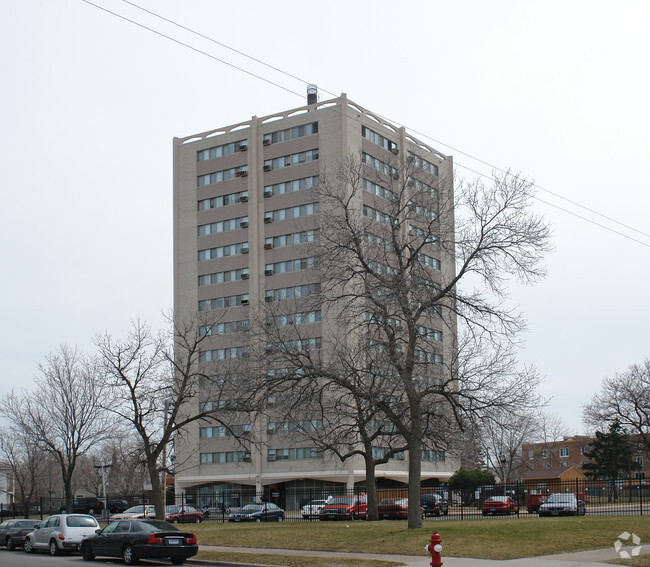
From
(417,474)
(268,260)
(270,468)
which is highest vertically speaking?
(268,260)

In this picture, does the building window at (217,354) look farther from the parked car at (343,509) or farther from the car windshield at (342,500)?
the parked car at (343,509)

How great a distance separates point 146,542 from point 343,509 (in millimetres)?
21171

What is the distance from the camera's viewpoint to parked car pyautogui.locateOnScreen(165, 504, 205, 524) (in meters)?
49.4

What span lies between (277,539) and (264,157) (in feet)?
177

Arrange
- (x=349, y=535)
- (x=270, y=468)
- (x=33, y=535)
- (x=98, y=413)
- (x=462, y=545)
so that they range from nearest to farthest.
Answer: (x=462, y=545), (x=349, y=535), (x=33, y=535), (x=98, y=413), (x=270, y=468)

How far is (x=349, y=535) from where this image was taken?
25562mm

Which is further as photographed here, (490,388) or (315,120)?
(315,120)

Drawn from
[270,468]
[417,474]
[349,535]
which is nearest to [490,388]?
[417,474]

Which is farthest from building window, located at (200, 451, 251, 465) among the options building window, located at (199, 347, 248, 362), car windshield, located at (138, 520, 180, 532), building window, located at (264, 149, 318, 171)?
car windshield, located at (138, 520, 180, 532)

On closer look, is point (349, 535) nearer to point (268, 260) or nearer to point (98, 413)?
point (98, 413)

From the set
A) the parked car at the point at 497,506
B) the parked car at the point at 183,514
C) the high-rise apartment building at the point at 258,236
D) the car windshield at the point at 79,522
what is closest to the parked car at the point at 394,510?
the parked car at the point at 497,506

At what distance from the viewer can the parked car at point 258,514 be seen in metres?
49.2

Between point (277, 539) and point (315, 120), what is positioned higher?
point (315, 120)

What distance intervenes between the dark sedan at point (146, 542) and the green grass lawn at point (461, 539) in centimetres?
97
